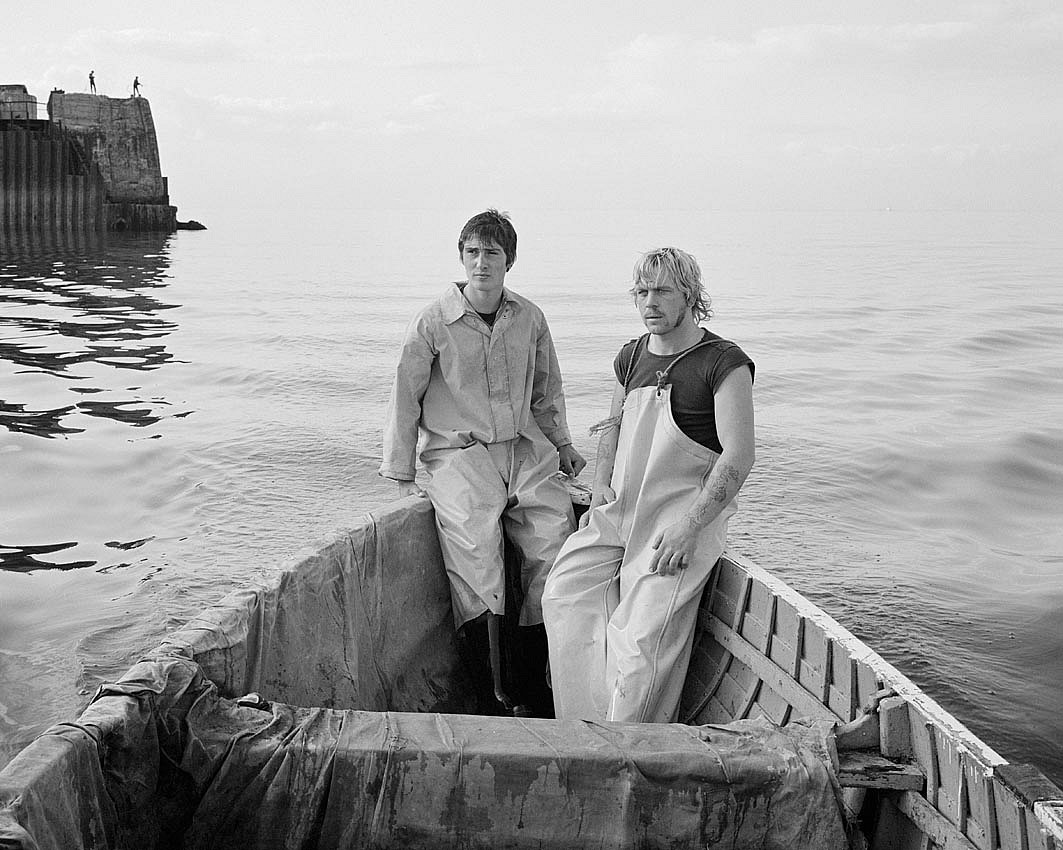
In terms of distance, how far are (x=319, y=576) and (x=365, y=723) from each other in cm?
102

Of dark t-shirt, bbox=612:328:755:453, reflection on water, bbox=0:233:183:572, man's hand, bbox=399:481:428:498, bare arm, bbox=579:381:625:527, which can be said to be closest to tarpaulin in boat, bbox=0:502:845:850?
dark t-shirt, bbox=612:328:755:453

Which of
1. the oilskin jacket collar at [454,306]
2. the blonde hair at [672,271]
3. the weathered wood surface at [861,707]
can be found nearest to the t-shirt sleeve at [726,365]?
the blonde hair at [672,271]

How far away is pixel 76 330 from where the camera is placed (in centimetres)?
1870

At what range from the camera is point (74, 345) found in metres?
17.1

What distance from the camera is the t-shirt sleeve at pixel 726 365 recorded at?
143 inches

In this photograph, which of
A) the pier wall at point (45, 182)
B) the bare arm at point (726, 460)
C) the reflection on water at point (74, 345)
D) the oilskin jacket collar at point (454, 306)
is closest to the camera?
the bare arm at point (726, 460)

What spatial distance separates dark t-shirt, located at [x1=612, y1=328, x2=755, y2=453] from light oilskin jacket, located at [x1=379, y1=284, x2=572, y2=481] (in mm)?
886

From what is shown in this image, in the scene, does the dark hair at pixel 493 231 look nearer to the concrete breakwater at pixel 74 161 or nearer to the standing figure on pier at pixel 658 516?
the standing figure on pier at pixel 658 516

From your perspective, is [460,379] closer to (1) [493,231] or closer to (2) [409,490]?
(2) [409,490]

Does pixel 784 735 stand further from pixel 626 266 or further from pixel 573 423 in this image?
pixel 626 266

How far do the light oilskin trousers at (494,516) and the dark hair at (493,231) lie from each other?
2.69 feet

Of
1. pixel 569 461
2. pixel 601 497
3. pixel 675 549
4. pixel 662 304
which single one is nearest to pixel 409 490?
pixel 569 461

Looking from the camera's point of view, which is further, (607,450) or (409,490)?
(409,490)

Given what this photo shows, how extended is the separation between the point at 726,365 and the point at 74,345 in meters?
15.6
